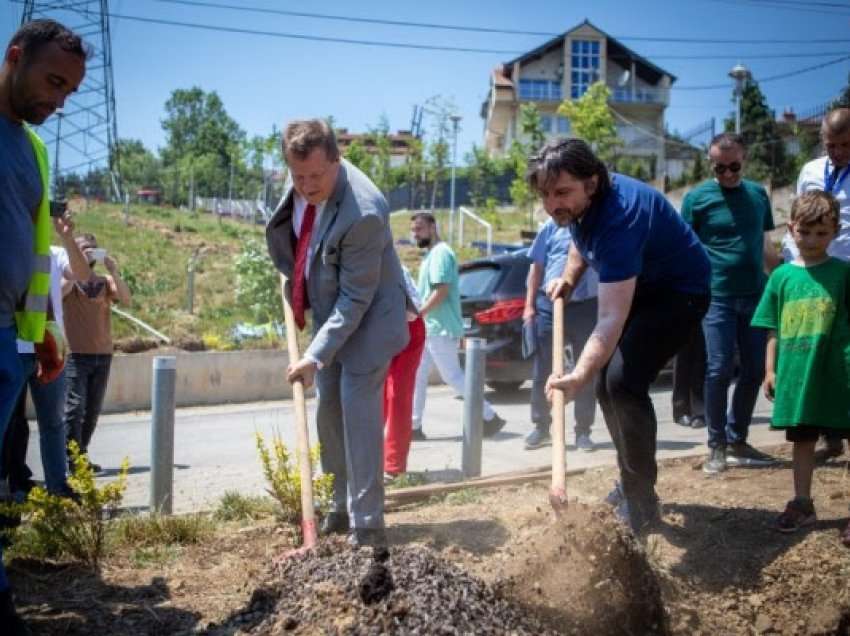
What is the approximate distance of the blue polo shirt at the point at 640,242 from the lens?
3.61m

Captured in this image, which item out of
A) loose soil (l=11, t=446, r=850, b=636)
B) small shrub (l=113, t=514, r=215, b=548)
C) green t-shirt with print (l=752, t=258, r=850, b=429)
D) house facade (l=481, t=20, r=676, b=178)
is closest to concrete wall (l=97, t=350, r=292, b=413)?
small shrub (l=113, t=514, r=215, b=548)

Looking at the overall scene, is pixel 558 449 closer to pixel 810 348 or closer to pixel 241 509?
pixel 810 348

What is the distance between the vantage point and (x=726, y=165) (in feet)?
18.1

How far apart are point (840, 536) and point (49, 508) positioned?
3.73m

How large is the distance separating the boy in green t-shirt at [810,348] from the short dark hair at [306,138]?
8.01 feet

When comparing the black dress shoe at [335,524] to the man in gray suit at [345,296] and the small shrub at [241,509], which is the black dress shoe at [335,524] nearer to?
the man in gray suit at [345,296]

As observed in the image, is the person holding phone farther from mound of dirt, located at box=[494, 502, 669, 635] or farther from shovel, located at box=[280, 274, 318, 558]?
mound of dirt, located at box=[494, 502, 669, 635]

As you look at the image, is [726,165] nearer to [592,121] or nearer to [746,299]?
[746,299]

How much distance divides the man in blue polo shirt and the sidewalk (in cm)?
149

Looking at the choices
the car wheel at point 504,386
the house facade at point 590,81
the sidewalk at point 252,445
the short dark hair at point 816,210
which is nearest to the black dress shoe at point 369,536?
the sidewalk at point 252,445

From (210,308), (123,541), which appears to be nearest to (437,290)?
(123,541)

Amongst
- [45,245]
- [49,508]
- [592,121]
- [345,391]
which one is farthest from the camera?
[592,121]

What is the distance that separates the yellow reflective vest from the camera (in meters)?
2.98

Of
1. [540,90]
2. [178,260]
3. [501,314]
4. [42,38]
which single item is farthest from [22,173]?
[540,90]
